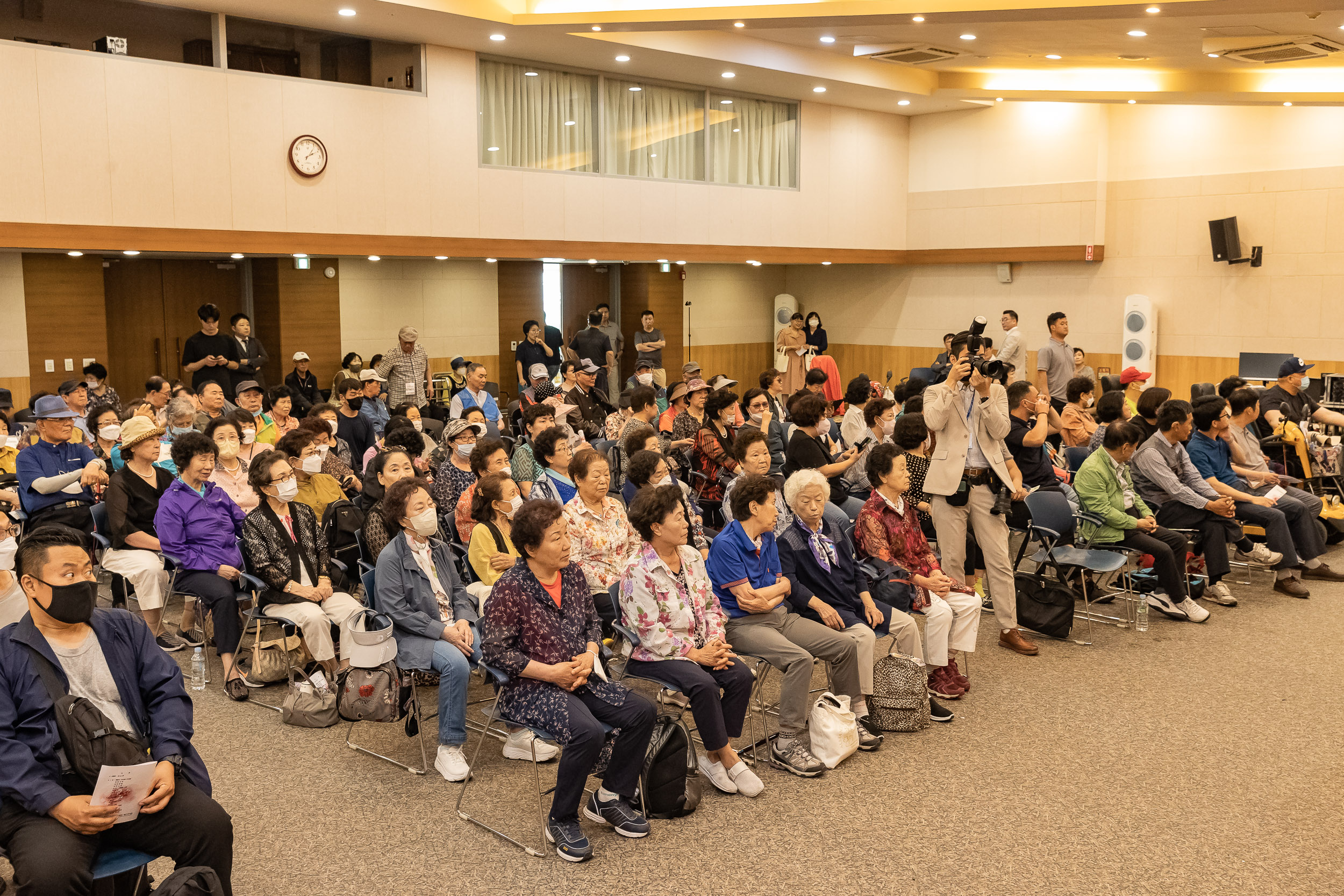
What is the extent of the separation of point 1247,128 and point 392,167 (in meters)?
10.5

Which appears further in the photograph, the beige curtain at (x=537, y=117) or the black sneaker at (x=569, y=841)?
the beige curtain at (x=537, y=117)

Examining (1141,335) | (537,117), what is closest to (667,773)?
(537,117)

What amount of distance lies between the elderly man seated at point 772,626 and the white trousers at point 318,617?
5.96ft

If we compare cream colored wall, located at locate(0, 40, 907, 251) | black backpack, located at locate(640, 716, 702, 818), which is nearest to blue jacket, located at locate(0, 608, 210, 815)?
black backpack, located at locate(640, 716, 702, 818)

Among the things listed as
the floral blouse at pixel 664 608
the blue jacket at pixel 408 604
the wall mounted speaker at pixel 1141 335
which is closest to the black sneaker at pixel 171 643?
the blue jacket at pixel 408 604

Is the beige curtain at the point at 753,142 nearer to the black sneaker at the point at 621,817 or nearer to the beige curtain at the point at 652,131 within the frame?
the beige curtain at the point at 652,131

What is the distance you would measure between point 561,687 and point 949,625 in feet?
7.62

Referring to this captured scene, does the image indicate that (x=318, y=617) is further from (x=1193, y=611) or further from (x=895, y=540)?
(x=1193, y=611)

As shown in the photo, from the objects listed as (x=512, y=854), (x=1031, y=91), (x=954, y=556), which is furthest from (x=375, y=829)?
(x=1031, y=91)

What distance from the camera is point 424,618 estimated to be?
4.79m

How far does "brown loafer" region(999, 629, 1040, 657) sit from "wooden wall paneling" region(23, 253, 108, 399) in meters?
9.58

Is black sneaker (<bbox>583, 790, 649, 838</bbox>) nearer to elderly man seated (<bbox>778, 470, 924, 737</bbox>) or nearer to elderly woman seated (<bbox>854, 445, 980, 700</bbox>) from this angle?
elderly man seated (<bbox>778, 470, 924, 737</bbox>)

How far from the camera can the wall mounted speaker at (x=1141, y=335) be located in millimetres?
14367

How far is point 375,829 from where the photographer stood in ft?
13.8
